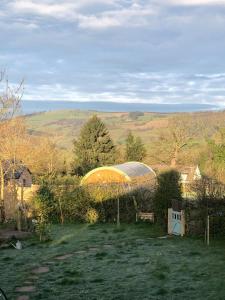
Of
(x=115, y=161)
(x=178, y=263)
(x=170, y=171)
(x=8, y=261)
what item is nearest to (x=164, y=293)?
(x=178, y=263)

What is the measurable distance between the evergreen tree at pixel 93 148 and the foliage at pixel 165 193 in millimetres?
23312

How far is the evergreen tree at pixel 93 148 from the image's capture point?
39094 mm

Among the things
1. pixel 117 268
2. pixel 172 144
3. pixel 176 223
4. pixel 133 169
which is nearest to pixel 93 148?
pixel 172 144

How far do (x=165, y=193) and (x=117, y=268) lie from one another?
5.66m

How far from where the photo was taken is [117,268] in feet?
32.3

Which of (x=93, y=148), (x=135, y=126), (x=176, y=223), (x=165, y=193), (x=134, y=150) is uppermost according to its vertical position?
(x=135, y=126)

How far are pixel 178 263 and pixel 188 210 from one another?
376 centimetres

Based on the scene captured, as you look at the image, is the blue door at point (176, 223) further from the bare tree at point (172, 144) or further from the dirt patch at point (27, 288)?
the bare tree at point (172, 144)

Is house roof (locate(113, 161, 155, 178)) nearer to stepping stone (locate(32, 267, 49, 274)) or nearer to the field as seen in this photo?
stepping stone (locate(32, 267, 49, 274))

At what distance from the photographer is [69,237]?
1434 centimetres

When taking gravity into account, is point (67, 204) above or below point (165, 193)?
below

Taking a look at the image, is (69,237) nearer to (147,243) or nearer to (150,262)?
(147,243)

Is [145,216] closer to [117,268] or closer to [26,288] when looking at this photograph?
[117,268]

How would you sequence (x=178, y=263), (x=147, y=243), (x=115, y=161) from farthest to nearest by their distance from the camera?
1. (x=115, y=161)
2. (x=147, y=243)
3. (x=178, y=263)
